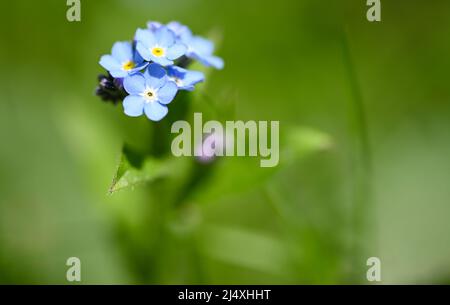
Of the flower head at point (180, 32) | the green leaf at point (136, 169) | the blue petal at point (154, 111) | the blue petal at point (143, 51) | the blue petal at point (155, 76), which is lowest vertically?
the green leaf at point (136, 169)

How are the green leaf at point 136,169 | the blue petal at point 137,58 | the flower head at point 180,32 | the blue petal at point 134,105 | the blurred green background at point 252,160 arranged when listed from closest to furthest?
1. the blue petal at point 134,105
2. the green leaf at point 136,169
3. the blue petal at point 137,58
4. the flower head at point 180,32
5. the blurred green background at point 252,160

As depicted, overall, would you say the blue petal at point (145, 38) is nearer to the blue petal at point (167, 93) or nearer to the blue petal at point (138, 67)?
the blue petal at point (138, 67)

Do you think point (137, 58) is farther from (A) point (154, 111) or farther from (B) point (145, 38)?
(A) point (154, 111)

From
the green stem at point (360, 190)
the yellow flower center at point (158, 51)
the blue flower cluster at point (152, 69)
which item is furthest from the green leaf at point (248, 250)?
the yellow flower center at point (158, 51)

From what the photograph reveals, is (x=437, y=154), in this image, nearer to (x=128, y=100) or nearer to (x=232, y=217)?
(x=232, y=217)

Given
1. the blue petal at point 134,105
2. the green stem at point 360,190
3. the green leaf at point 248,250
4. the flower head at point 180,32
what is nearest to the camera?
the blue petal at point 134,105

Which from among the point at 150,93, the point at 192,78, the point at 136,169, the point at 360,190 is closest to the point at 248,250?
the point at 360,190
